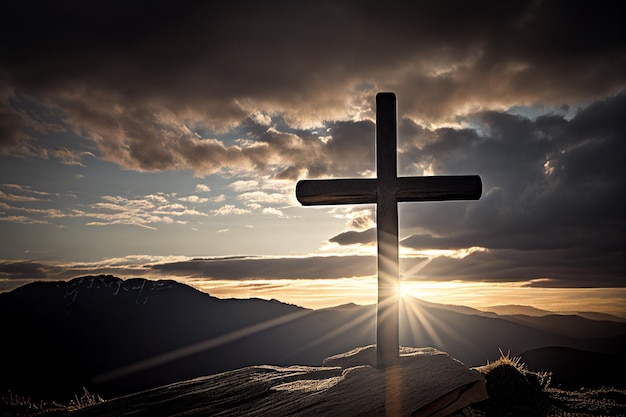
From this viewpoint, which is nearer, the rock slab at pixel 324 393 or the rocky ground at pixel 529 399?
the rock slab at pixel 324 393

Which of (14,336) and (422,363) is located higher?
(422,363)

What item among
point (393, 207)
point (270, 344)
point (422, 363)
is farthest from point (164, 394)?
point (270, 344)

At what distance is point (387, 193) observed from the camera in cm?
819

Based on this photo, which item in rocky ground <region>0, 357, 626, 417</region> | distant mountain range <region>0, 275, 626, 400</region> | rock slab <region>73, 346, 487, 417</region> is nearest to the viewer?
rock slab <region>73, 346, 487, 417</region>

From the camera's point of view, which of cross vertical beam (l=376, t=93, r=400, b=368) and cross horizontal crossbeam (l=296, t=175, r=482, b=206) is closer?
cross vertical beam (l=376, t=93, r=400, b=368)

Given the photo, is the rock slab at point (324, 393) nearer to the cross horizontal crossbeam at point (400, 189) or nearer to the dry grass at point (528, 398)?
the dry grass at point (528, 398)

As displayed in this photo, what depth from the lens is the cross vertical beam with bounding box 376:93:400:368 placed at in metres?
7.78

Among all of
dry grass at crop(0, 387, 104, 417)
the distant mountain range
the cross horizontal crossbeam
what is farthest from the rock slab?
the distant mountain range

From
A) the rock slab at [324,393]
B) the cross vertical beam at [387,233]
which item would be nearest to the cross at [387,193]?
the cross vertical beam at [387,233]

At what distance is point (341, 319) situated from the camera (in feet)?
447

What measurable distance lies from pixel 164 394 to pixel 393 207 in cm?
479

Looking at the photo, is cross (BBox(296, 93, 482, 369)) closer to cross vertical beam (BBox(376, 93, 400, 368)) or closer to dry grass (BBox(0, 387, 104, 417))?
cross vertical beam (BBox(376, 93, 400, 368))

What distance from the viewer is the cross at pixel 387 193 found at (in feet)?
25.8

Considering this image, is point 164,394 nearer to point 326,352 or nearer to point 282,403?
point 282,403
